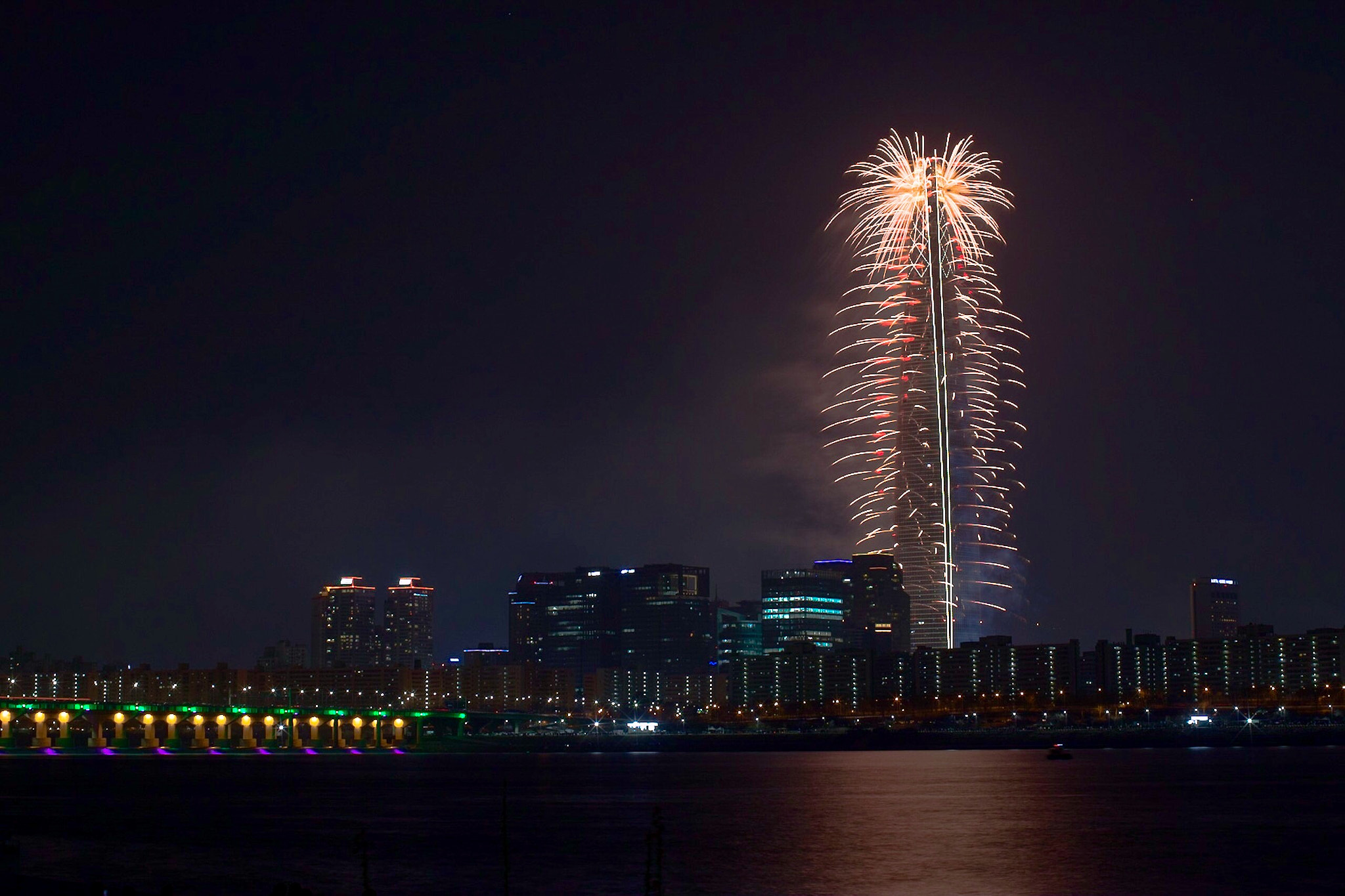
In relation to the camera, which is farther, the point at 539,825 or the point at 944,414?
the point at 944,414

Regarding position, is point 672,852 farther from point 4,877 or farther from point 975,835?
point 4,877

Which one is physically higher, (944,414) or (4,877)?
(944,414)

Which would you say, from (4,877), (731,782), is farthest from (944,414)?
(4,877)

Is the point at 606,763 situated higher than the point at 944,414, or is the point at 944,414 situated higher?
the point at 944,414

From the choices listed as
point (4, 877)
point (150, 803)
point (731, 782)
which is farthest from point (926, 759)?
point (4, 877)

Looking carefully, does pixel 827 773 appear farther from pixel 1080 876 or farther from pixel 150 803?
pixel 1080 876

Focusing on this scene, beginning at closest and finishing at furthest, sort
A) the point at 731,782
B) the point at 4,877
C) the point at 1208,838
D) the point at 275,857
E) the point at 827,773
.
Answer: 1. the point at 4,877
2. the point at 275,857
3. the point at 1208,838
4. the point at 731,782
5. the point at 827,773

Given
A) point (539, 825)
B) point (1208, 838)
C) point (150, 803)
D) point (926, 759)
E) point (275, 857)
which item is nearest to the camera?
point (275, 857)

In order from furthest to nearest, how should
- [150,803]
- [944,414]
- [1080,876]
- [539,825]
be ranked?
[944,414] < [150,803] < [539,825] < [1080,876]

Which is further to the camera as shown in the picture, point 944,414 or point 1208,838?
point 944,414
